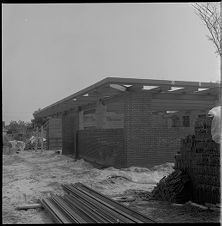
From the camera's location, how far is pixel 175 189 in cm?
815

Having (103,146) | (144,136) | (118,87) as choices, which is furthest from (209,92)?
(103,146)

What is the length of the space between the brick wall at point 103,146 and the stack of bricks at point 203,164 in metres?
6.00

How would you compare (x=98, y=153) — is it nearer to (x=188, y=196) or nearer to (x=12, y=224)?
(x=188, y=196)

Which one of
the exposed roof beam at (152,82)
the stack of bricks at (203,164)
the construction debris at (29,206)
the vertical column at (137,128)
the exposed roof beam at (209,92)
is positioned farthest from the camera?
the exposed roof beam at (209,92)

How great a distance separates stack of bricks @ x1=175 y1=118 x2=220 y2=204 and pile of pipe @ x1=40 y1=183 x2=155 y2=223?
2.03 metres

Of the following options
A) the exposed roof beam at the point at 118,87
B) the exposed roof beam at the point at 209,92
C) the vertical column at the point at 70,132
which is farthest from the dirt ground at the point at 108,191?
the vertical column at the point at 70,132

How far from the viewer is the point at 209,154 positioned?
771 cm

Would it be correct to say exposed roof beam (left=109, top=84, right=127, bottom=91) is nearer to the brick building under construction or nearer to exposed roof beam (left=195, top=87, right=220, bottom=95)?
the brick building under construction

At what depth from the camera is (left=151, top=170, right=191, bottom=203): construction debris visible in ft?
26.6

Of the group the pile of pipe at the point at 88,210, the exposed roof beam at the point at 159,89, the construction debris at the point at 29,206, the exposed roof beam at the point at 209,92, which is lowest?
the construction debris at the point at 29,206

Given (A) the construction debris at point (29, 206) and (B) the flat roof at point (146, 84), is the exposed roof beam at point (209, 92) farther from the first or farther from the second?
(A) the construction debris at point (29, 206)

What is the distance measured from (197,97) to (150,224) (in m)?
11.6

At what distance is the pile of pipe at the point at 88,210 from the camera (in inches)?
234

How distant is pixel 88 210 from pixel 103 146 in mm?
9525
